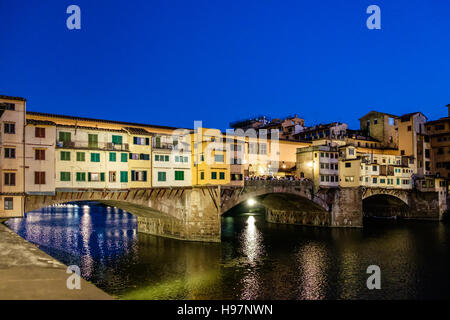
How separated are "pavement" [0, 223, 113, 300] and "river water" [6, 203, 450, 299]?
8.84 meters

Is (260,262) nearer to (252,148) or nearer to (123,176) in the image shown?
(123,176)

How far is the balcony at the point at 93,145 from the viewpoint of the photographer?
40.4 meters

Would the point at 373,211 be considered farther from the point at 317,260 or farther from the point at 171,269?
the point at 171,269

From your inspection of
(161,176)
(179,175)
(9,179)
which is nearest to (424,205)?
(179,175)

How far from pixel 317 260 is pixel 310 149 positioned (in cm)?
3071

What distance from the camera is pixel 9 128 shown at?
36688 millimetres

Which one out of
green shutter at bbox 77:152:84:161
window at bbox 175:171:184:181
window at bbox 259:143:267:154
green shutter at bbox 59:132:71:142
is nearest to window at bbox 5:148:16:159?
green shutter at bbox 59:132:71:142

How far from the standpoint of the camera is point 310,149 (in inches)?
2675

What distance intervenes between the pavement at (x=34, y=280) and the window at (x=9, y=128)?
16.9m

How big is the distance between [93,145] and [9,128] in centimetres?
900

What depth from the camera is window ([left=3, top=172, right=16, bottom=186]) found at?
36344 mm
